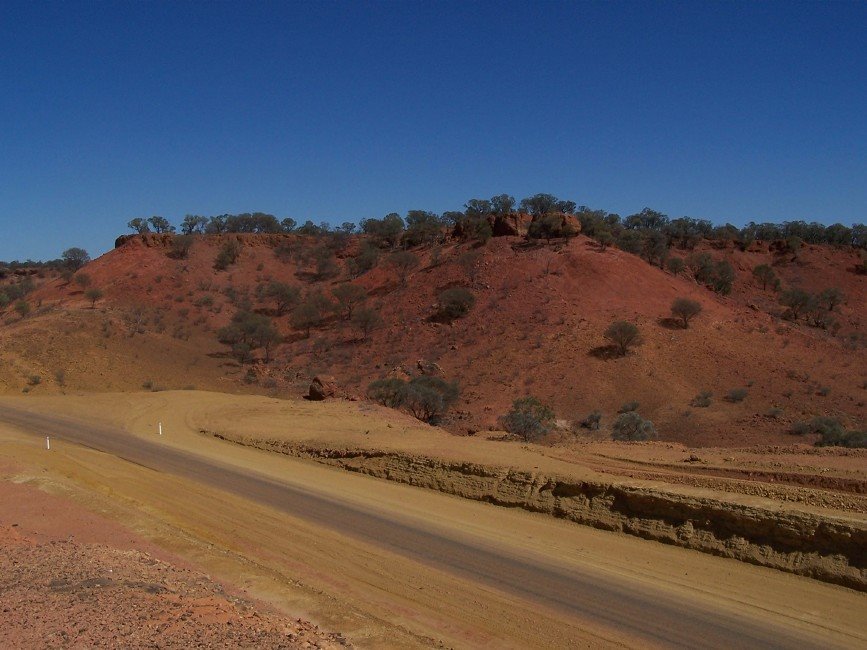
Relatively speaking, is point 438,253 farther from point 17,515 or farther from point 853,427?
point 17,515

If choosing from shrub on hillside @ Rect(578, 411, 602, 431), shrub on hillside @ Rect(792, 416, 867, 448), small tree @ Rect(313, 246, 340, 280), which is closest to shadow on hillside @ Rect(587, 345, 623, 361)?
shrub on hillside @ Rect(578, 411, 602, 431)

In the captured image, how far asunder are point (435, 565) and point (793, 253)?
83.9 m

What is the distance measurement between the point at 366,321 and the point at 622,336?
20.5 m

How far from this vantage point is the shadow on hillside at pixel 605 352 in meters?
41.6

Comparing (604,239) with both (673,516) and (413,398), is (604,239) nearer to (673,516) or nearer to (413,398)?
(413,398)

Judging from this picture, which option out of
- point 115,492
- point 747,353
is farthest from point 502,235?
point 115,492

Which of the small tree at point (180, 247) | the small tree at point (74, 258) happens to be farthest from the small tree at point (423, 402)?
the small tree at point (74, 258)

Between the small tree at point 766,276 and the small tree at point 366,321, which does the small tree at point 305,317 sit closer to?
the small tree at point 366,321

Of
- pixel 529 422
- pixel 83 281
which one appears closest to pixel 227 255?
pixel 83 281

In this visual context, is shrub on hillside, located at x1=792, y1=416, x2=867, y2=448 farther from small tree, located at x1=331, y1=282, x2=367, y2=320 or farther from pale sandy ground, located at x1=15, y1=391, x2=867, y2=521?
A: small tree, located at x1=331, y1=282, x2=367, y2=320

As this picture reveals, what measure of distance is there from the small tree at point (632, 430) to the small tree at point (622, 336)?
13829 mm

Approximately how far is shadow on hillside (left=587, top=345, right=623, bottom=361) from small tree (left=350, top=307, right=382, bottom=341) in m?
18.5

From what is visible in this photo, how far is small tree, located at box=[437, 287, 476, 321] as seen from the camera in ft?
167

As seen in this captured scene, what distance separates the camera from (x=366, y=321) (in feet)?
174
